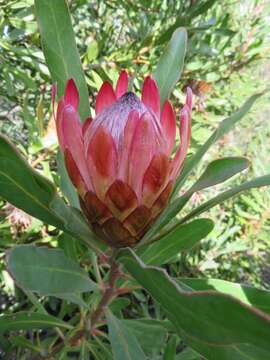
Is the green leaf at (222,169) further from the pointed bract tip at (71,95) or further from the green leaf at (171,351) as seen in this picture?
the green leaf at (171,351)

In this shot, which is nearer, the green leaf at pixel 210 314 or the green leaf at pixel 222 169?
the green leaf at pixel 210 314

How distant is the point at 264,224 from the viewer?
2.12m

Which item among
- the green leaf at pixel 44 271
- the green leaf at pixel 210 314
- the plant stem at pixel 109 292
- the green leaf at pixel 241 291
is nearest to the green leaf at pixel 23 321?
the plant stem at pixel 109 292

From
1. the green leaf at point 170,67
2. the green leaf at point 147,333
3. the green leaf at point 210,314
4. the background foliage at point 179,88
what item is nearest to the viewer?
the green leaf at point 210,314

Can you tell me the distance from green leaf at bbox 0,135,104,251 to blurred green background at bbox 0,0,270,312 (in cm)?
76

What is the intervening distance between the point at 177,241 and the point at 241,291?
25cm

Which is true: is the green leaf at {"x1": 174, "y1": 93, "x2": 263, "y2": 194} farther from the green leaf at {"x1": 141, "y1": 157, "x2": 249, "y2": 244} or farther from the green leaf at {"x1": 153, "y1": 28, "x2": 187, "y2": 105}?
the green leaf at {"x1": 153, "y1": 28, "x2": 187, "y2": 105}

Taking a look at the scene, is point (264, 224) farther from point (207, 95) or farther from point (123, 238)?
point (123, 238)

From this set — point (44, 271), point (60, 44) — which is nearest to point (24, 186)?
point (44, 271)

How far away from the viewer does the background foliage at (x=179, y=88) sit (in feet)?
5.27

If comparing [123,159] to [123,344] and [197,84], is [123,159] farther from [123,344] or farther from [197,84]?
[197,84]

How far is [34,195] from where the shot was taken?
795 mm

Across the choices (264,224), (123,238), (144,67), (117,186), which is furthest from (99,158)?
(264,224)

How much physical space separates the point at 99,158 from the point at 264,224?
5.12ft
